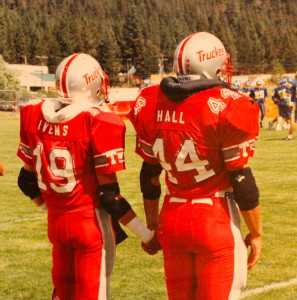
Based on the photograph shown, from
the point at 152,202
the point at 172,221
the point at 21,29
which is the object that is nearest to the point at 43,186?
the point at 152,202

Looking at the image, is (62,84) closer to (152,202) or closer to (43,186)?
(43,186)

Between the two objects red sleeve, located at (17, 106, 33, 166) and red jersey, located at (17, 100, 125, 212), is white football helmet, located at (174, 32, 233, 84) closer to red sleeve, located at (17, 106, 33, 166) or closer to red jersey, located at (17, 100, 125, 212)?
red jersey, located at (17, 100, 125, 212)

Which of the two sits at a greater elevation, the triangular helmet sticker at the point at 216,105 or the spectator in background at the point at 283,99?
the triangular helmet sticker at the point at 216,105

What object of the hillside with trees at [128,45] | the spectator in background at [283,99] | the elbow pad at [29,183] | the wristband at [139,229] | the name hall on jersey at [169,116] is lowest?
the hillside with trees at [128,45]

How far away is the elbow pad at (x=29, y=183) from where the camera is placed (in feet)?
14.1

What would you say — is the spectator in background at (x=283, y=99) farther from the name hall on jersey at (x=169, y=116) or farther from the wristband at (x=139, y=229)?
the name hall on jersey at (x=169, y=116)

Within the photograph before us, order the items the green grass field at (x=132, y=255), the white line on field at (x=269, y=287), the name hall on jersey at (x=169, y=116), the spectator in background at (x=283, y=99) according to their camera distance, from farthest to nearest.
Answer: the spectator in background at (x=283, y=99)
the green grass field at (x=132, y=255)
the white line on field at (x=269, y=287)
the name hall on jersey at (x=169, y=116)

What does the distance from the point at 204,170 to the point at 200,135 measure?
20 cm

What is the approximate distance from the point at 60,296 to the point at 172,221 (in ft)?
3.16

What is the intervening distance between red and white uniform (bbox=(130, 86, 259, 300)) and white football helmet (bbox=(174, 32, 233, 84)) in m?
0.17

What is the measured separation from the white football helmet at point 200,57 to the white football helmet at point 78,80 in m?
0.63

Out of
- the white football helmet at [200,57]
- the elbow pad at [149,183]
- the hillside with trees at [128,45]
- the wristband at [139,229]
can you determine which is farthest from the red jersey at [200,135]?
the hillside with trees at [128,45]

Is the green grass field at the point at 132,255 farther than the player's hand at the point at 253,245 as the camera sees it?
Yes

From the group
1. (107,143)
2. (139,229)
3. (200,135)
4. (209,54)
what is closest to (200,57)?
(209,54)
